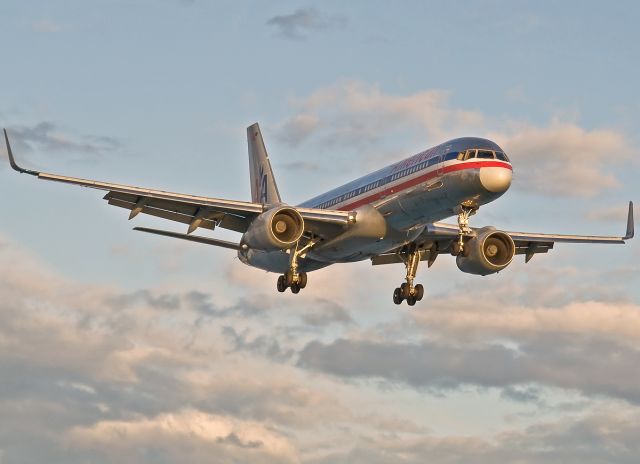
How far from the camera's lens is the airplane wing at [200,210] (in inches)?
2298

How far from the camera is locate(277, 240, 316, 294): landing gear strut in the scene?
62.5 metres

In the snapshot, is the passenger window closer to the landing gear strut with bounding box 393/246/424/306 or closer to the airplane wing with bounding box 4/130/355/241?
the airplane wing with bounding box 4/130/355/241

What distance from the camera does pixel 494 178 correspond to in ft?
181

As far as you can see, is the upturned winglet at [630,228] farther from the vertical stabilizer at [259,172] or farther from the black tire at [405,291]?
the vertical stabilizer at [259,172]

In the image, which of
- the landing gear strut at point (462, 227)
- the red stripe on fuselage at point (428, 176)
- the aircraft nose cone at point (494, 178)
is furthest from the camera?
the landing gear strut at point (462, 227)

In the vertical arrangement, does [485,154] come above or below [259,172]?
below

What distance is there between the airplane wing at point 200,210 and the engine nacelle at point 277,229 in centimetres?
64

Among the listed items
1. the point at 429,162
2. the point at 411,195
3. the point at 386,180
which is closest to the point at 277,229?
the point at 386,180

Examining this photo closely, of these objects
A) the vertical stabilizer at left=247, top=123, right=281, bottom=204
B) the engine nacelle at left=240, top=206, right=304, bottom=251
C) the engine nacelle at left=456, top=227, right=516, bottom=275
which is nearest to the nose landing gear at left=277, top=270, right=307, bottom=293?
the engine nacelle at left=240, top=206, right=304, bottom=251

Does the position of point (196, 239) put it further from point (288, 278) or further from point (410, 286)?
point (410, 286)

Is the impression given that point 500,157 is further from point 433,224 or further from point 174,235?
point 174,235

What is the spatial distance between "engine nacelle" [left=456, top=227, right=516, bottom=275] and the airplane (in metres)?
0.05

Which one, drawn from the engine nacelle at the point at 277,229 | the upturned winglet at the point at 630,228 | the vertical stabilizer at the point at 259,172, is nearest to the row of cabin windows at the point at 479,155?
the engine nacelle at the point at 277,229

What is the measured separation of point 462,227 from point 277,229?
27.8 ft
